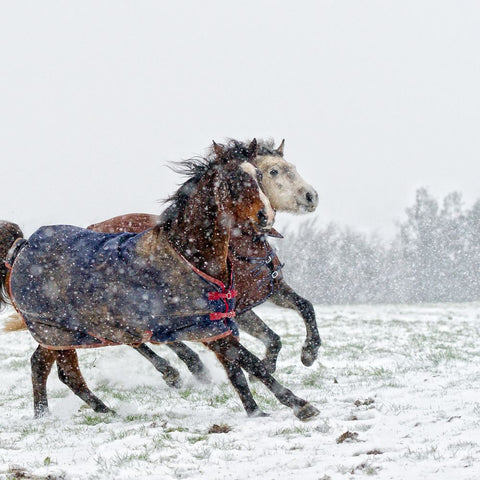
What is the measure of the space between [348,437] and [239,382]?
1425mm

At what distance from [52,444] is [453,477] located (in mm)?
2774

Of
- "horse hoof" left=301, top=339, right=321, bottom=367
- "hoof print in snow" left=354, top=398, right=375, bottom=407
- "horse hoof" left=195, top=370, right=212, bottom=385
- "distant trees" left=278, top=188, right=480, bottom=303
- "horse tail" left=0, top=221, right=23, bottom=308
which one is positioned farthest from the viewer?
"distant trees" left=278, top=188, right=480, bottom=303

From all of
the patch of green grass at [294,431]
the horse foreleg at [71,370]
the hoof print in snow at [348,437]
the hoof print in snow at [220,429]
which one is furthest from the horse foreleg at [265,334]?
the hoof print in snow at [348,437]

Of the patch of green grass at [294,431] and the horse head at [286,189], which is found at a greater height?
the horse head at [286,189]

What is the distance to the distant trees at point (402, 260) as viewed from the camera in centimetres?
5134

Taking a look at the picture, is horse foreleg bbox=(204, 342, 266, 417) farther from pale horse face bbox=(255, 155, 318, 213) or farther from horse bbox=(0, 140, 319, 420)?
pale horse face bbox=(255, 155, 318, 213)

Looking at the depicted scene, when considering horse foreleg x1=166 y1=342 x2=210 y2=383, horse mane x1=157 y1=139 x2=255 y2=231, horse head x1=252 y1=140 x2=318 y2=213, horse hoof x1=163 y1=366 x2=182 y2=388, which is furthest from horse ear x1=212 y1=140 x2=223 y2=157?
horse foreleg x1=166 y1=342 x2=210 y2=383

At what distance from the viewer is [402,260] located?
5491 cm

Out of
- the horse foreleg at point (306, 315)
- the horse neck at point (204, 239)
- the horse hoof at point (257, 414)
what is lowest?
the horse hoof at point (257, 414)

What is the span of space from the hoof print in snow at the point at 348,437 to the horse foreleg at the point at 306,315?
8.41 feet

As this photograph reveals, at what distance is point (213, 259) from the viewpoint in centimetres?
481

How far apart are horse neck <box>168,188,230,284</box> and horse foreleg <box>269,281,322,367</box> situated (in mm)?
1848

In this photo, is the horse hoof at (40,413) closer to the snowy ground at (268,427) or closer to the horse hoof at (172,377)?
the snowy ground at (268,427)

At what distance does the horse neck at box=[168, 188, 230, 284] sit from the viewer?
4.80 m
